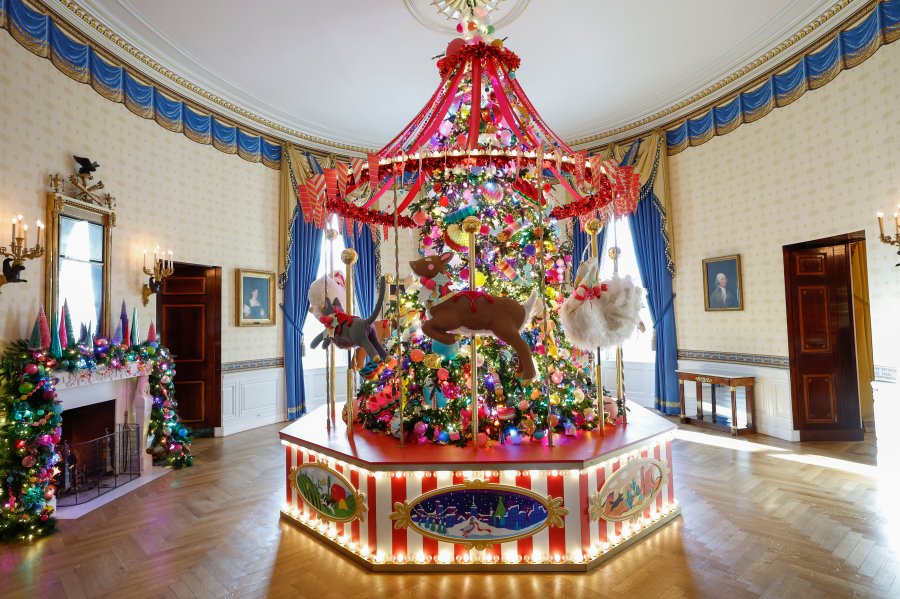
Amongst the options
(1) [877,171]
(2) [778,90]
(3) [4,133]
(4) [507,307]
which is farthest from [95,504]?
(2) [778,90]

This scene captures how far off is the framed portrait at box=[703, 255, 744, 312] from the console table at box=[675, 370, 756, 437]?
38.3 inches

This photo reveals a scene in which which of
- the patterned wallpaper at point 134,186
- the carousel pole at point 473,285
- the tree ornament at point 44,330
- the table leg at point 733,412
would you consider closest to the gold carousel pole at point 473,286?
the carousel pole at point 473,285

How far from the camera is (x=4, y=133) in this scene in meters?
4.00

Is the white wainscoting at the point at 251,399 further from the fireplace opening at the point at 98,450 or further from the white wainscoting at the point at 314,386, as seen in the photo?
the fireplace opening at the point at 98,450

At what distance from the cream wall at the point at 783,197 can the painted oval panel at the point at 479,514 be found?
4.17 m

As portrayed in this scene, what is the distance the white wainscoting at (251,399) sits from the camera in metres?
6.61

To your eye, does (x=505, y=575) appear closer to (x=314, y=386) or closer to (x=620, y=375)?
(x=620, y=375)

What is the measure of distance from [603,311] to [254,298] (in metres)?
5.45

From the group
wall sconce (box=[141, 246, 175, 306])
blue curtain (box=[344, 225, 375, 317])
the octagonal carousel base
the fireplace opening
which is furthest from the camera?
blue curtain (box=[344, 225, 375, 317])

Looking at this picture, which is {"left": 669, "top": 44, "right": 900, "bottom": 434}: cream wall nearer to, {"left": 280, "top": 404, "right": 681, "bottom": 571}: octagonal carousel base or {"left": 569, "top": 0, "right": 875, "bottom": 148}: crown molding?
{"left": 569, "top": 0, "right": 875, "bottom": 148}: crown molding

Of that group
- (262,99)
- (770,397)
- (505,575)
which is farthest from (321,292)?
Answer: (770,397)

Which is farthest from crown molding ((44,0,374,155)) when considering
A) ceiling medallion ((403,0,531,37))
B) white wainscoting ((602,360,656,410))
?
white wainscoting ((602,360,656,410))

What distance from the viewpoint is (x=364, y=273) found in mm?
8336

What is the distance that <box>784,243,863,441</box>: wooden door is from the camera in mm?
5746
